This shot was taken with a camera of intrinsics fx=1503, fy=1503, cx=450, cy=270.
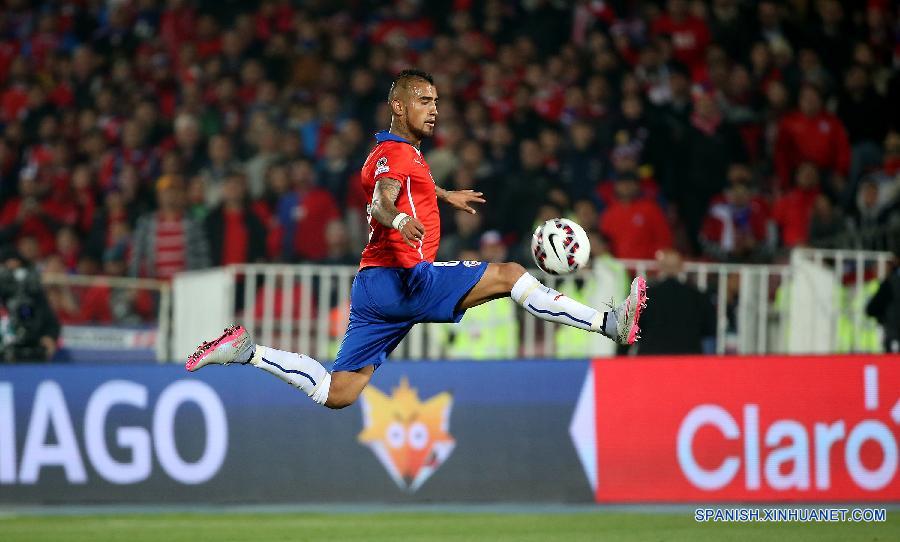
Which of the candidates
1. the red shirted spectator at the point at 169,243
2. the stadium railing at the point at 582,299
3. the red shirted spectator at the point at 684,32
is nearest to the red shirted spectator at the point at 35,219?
the red shirted spectator at the point at 169,243

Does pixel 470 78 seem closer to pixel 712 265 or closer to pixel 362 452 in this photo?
pixel 712 265

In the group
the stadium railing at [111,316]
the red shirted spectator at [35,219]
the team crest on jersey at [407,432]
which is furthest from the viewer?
the red shirted spectator at [35,219]

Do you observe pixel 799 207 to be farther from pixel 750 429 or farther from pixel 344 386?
pixel 344 386

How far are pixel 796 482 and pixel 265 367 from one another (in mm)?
4612

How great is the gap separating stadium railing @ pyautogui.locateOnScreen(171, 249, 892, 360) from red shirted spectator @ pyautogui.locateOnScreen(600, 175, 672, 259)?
3.00 feet

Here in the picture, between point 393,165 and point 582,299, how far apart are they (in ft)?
18.5

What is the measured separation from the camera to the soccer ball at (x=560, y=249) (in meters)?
8.59

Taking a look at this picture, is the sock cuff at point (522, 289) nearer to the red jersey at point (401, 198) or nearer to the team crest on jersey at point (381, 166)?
the red jersey at point (401, 198)

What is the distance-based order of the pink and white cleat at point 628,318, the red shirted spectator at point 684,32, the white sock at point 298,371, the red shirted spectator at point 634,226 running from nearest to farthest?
the pink and white cleat at point 628,318 → the white sock at point 298,371 → the red shirted spectator at point 634,226 → the red shirted spectator at point 684,32

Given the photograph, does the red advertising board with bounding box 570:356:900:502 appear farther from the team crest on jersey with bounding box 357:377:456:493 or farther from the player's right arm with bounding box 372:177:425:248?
the player's right arm with bounding box 372:177:425:248

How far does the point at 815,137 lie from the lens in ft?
51.9

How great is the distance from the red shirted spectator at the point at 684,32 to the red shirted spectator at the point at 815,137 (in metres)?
1.63

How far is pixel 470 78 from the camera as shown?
1769cm

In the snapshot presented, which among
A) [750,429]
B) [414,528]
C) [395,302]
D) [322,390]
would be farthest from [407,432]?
[395,302]
